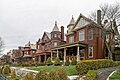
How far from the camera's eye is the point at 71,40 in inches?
1668

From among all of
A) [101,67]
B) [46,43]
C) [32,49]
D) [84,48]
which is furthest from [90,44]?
[32,49]


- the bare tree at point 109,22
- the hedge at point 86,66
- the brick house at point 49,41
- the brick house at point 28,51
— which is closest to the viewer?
the hedge at point 86,66

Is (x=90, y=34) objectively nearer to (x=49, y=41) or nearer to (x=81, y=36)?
(x=81, y=36)

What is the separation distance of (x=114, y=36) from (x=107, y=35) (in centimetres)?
142

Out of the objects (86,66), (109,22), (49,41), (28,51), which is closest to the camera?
(86,66)

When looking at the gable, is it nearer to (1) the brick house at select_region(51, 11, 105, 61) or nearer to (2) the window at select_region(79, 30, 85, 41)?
(1) the brick house at select_region(51, 11, 105, 61)

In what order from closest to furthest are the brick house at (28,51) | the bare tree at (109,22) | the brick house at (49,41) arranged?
1. the bare tree at (109,22)
2. the brick house at (49,41)
3. the brick house at (28,51)

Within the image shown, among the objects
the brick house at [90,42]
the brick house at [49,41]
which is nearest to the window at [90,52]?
the brick house at [90,42]

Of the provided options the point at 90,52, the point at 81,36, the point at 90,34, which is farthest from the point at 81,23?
the point at 90,52

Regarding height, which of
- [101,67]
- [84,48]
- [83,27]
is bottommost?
[101,67]

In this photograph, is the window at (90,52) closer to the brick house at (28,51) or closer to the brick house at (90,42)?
the brick house at (90,42)

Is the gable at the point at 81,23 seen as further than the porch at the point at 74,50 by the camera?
Yes

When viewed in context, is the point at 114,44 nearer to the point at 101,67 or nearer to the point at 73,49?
the point at 73,49

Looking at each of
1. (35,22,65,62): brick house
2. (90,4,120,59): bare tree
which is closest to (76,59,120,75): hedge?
(90,4,120,59): bare tree
